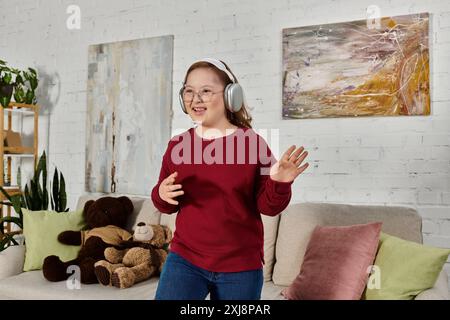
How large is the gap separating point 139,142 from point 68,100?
829mm

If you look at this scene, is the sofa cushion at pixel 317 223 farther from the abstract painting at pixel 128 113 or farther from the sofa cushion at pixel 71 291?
the abstract painting at pixel 128 113

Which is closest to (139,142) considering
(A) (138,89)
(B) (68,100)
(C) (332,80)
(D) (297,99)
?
(A) (138,89)

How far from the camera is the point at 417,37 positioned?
2713 millimetres

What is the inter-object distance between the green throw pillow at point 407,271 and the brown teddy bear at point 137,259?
3.70 feet

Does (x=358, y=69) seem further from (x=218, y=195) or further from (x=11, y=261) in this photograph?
(x=11, y=261)

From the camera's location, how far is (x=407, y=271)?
77.7 inches

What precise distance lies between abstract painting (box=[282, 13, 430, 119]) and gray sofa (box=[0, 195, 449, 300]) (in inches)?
27.1

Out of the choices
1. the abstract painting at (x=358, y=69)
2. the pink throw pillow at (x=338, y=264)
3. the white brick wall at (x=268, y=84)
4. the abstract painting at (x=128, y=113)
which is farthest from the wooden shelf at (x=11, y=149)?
the pink throw pillow at (x=338, y=264)

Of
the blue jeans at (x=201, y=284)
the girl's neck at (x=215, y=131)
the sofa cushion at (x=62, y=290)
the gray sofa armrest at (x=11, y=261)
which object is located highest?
the girl's neck at (x=215, y=131)

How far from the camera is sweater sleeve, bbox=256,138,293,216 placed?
52.7 inches

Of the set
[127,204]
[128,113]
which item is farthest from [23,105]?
[127,204]

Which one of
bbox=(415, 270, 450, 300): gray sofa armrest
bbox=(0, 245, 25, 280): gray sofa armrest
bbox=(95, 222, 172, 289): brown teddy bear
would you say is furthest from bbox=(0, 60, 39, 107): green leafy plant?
bbox=(415, 270, 450, 300): gray sofa armrest

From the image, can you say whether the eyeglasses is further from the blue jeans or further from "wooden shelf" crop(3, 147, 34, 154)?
"wooden shelf" crop(3, 147, 34, 154)

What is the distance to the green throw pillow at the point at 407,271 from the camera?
76.5 inches
